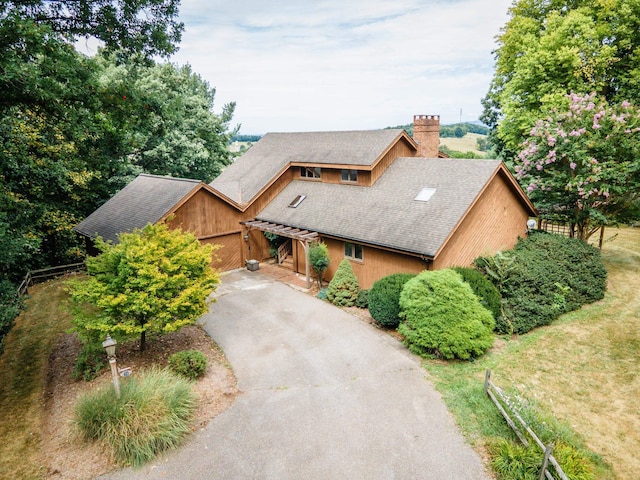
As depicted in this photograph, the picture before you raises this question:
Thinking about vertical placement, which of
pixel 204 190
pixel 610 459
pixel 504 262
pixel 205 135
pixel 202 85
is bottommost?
pixel 610 459

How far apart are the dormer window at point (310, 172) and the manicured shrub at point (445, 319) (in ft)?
42.0

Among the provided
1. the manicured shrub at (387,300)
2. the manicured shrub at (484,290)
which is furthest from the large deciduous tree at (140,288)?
the manicured shrub at (484,290)

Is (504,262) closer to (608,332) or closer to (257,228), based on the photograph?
(608,332)

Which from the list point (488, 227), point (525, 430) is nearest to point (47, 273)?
point (488, 227)

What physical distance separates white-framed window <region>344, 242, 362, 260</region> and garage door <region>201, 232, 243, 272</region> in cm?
755

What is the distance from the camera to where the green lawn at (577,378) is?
29.8 feet

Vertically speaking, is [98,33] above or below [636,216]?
above

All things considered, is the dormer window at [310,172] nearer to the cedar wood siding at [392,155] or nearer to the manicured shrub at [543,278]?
the cedar wood siding at [392,155]

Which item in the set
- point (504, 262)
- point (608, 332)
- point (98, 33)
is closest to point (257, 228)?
point (98, 33)

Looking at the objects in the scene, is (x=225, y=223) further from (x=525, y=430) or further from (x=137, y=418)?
(x=525, y=430)

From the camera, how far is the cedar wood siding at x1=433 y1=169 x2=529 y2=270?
16031 millimetres

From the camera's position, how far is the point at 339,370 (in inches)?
470

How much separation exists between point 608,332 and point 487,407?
788cm

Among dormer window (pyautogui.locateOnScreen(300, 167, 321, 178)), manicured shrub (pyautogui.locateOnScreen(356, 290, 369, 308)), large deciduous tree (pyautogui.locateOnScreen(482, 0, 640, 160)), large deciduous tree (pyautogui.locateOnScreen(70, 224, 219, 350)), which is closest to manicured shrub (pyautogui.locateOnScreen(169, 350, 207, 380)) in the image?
large deciduous tree (pyautogui.locateOnScreen(70, 224, 219, 350))
